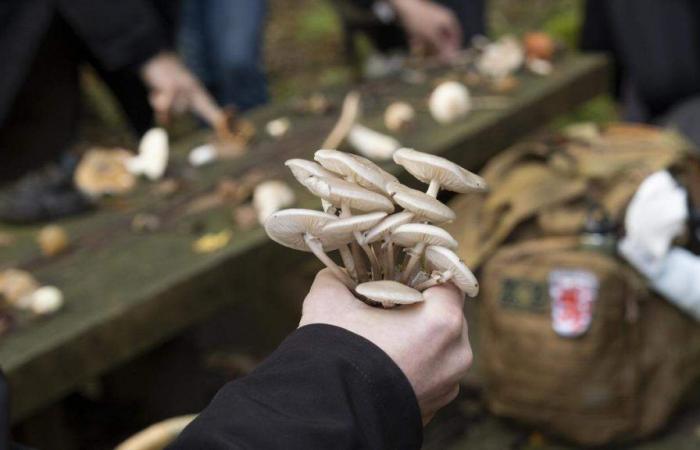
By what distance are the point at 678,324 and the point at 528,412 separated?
0.52 metres

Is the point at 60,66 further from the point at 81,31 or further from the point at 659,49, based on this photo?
the point at 659,49

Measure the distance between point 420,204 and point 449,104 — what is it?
7.55 ft

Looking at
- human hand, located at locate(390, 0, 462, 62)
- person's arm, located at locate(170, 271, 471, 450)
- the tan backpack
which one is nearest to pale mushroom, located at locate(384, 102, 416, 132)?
the tan backpack

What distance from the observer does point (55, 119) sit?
3484 mm

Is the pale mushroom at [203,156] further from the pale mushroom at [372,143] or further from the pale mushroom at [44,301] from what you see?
the pale mushroom at [44,301]

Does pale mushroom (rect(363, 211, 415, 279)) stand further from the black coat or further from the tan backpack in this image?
the black coat

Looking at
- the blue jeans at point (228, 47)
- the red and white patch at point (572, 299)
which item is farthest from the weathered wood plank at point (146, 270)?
the blue jeans at point (228, 47)

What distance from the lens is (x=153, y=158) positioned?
3018 millimetres

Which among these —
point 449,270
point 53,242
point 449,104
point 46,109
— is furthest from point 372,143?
point 449,270

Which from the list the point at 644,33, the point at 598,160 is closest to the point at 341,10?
the point at 644,33

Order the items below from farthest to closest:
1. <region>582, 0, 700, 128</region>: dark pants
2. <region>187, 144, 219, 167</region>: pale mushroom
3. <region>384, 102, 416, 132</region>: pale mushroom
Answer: <region>582, 0, 700, 128</region>: dark pants → <region>384, 102, 416, 132</region>: pale mushroom → <region>187, 144, 219, 167</region>: pale mushroom

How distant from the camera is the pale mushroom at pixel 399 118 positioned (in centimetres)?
322

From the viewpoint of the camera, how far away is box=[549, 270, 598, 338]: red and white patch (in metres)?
2.53

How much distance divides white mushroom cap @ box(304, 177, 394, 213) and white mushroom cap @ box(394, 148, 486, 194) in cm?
9
